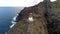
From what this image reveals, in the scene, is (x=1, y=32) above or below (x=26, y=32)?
below

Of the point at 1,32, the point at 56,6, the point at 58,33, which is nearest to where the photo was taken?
the point at 58,33

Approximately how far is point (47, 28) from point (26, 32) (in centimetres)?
167

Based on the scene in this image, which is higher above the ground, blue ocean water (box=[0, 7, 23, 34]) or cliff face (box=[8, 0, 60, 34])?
cliff face (box=[8, 0, 60, 34])

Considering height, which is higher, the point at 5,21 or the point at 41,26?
the point at 41,26

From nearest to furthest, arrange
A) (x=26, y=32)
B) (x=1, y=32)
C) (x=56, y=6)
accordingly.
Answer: (x=26, y=32), (x=56, y=6), (x=1, y=32)

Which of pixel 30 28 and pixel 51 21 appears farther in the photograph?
pixel 51 21

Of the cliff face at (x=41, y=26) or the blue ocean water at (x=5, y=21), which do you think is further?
the blue ocean water at (x=5, y=21)

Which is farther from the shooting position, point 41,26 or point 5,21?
point 5,21

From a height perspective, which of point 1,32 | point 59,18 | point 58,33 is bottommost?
point 1,32

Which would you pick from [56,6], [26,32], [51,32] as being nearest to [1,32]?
[56,6]

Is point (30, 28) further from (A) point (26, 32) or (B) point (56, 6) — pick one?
(B) point (56, 6)

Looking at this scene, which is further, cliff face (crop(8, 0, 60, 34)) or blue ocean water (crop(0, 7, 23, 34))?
blue ocean water (crop(0, 7, 23, 34))

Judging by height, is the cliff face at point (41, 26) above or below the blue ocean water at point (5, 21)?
above

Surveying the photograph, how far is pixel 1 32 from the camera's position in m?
8.93
